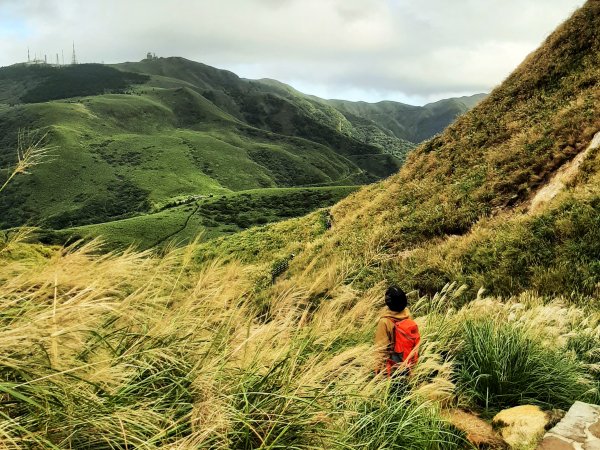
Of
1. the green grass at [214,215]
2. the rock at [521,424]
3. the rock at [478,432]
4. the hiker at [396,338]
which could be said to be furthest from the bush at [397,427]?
the green grass at [214,215]

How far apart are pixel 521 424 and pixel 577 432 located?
18.4 inches

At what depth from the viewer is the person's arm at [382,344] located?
4.67 m

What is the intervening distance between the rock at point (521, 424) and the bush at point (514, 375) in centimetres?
35

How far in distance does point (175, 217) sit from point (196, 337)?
133 m

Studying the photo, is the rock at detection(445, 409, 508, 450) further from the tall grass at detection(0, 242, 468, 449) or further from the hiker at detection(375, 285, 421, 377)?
the hiker at detection(375, 285, 421, 377)

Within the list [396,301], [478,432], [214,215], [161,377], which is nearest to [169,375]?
[161,377]

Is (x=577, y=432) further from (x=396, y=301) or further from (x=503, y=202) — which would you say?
(x=503, y=202)

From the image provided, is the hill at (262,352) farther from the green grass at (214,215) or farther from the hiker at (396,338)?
the green grass at (214,215)

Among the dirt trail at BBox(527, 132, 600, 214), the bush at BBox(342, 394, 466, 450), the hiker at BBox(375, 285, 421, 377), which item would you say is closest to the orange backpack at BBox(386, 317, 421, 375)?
the hiker at BBox(375, 285, 421, 377)

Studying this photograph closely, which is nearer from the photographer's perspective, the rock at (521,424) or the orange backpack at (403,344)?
the rock at (521,424)

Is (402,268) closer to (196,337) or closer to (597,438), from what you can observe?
(597,438)

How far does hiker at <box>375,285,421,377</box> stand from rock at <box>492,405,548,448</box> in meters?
0.99

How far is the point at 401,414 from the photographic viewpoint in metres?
3.76

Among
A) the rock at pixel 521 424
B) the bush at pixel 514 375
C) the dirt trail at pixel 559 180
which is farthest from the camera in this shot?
the dirt trail at pixel 559 180
